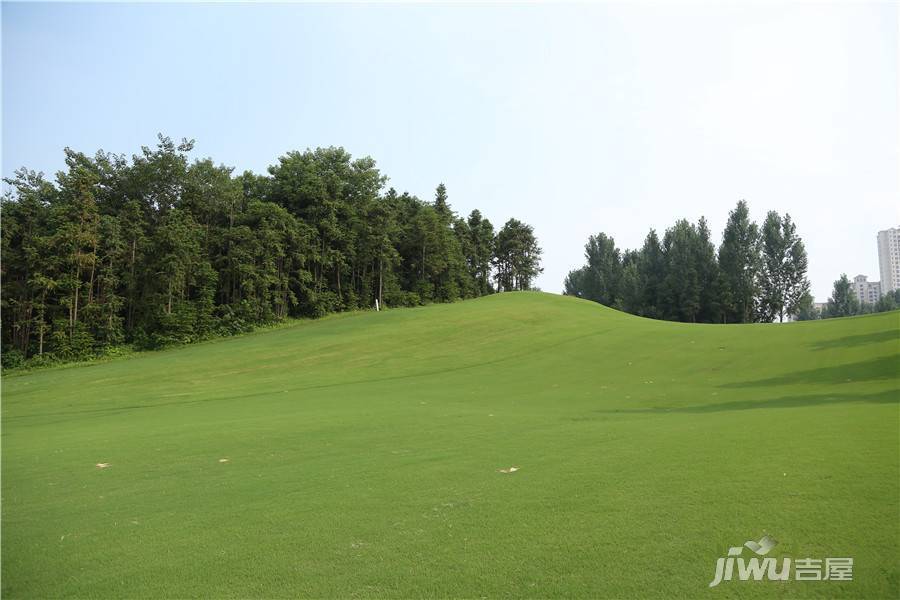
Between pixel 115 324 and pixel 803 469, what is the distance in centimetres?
3721

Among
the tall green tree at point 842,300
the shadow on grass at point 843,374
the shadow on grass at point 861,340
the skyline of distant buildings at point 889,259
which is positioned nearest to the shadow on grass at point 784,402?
the shadow on grass at point 843,374

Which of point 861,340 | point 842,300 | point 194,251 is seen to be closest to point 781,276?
point 842,300

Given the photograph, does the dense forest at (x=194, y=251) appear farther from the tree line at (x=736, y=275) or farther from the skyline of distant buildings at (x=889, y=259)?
the skyline of distant buildings at (x=889, y=259)

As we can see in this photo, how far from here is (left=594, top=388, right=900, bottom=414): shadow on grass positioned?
1081cm

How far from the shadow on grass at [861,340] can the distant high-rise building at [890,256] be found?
95325mm

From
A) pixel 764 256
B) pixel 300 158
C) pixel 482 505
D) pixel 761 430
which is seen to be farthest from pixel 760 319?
pixel 482 505

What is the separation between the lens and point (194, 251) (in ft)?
120

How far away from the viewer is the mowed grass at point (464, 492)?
12.1 ft

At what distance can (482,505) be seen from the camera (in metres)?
5.04

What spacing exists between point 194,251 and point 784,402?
1456 inches

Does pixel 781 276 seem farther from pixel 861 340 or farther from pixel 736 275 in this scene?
pixel 861 340

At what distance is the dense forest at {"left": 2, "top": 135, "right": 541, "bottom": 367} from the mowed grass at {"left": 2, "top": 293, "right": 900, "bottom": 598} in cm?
2082

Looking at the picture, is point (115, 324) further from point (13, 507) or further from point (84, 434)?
point (13, 507)

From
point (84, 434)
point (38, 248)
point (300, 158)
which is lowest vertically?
point (84, 434)
